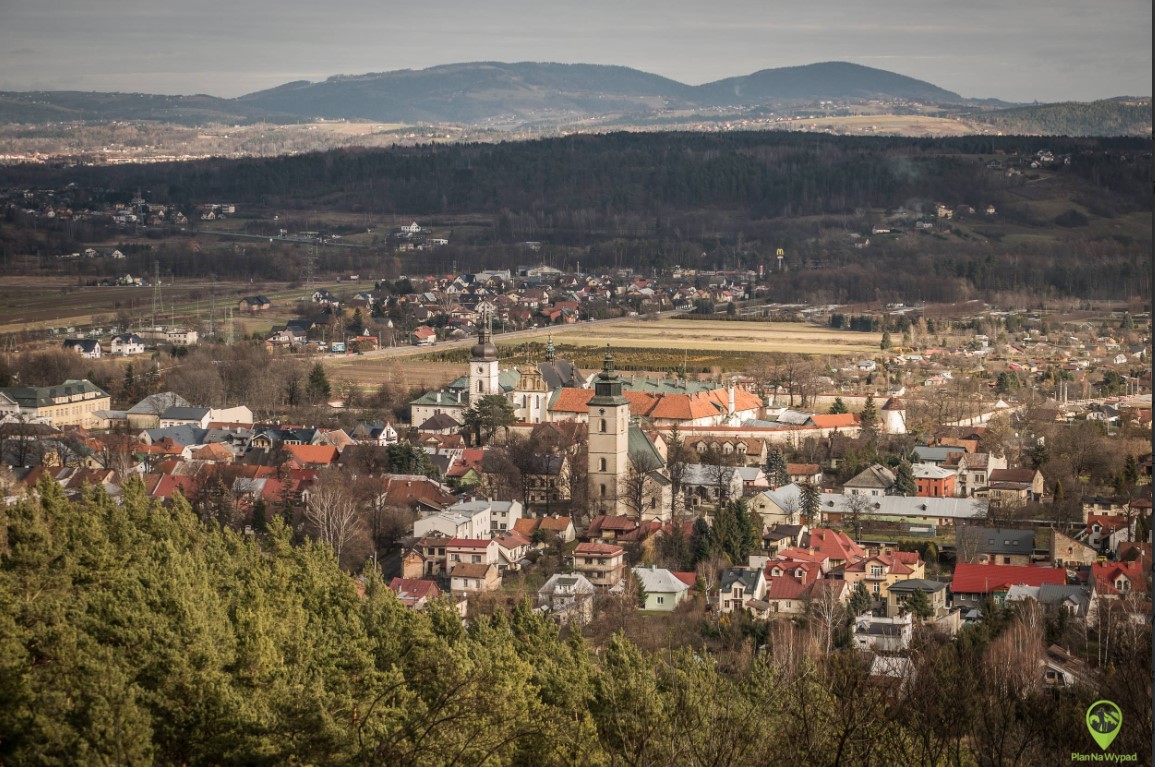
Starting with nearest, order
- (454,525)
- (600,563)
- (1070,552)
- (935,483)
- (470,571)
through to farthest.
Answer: (470,571), (1070,552), (600,563), (454,525), (935,483)

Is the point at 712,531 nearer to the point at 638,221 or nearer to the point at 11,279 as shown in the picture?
the point at 11,279

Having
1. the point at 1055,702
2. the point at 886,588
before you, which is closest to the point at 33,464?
the point at 886,588

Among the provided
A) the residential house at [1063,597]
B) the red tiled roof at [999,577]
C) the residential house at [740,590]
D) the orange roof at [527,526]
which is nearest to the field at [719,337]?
the orange roof at [527,526]

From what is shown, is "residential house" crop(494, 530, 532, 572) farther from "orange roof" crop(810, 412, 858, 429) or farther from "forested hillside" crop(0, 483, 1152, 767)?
"orange roof" crop(810, 412, 858, 429)

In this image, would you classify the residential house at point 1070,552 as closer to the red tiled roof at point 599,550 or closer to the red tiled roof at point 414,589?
the red tiled roof at point 599,550

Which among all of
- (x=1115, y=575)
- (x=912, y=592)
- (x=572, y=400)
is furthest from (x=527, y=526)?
(x=572, y=400)

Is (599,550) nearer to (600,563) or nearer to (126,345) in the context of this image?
(600,563)
